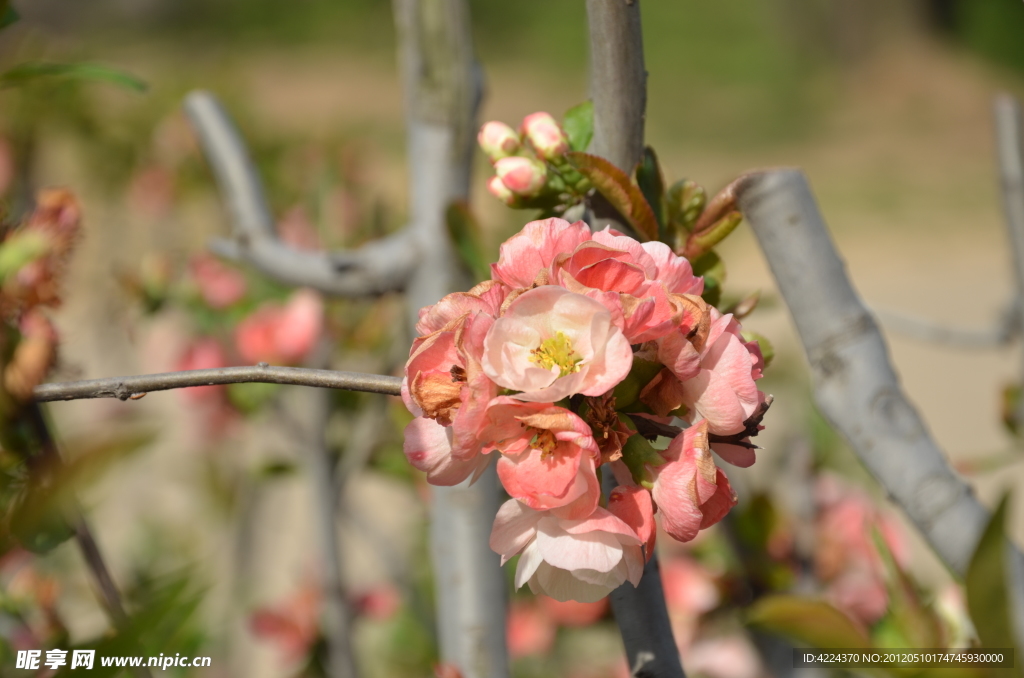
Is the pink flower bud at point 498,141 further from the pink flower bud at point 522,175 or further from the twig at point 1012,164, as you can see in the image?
the twig at point 1012,164

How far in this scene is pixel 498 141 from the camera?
435 millimetres

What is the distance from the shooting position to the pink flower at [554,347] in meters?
0.29

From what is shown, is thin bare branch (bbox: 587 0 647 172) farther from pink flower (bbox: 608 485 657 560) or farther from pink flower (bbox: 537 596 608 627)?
pink flower (bbox: 537 596 608 627)

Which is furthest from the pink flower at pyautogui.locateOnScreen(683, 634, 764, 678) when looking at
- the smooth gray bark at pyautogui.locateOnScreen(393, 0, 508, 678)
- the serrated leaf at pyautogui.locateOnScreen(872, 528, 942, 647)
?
the serrated leaf at pyautogui.locateOnScreen(872, 528, 942, 647)

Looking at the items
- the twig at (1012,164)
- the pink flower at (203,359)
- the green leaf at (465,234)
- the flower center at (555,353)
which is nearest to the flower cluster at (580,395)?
the flower center at (555,353)

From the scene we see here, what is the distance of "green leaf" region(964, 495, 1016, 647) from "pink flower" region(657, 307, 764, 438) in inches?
3.6

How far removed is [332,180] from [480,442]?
4.15 ft

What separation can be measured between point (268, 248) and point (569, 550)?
58cm

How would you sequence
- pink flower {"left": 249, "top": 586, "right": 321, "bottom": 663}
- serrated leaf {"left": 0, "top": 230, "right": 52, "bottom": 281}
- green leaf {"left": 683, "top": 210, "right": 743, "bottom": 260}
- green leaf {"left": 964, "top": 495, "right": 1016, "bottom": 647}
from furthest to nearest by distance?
pink flower {"left": 249, "top": 586, "right": 321, "bottom": 663} < serrated leaf {"left": 0, "top": 230, "right": 52, "bottom": 281} < green leaf {"left": 683, "top": 210, "right": 743, "bottom": 260} < green leaf {"left": 964, "top": 495, "right": 1016, "bottom": 647}

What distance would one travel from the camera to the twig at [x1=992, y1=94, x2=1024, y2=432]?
2.00 feet

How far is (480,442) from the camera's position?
31cm

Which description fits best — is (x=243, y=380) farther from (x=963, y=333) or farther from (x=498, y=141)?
(x=963, y=333)

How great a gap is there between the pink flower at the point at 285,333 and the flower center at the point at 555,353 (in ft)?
2.54

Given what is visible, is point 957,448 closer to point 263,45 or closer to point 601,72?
point 601,72
